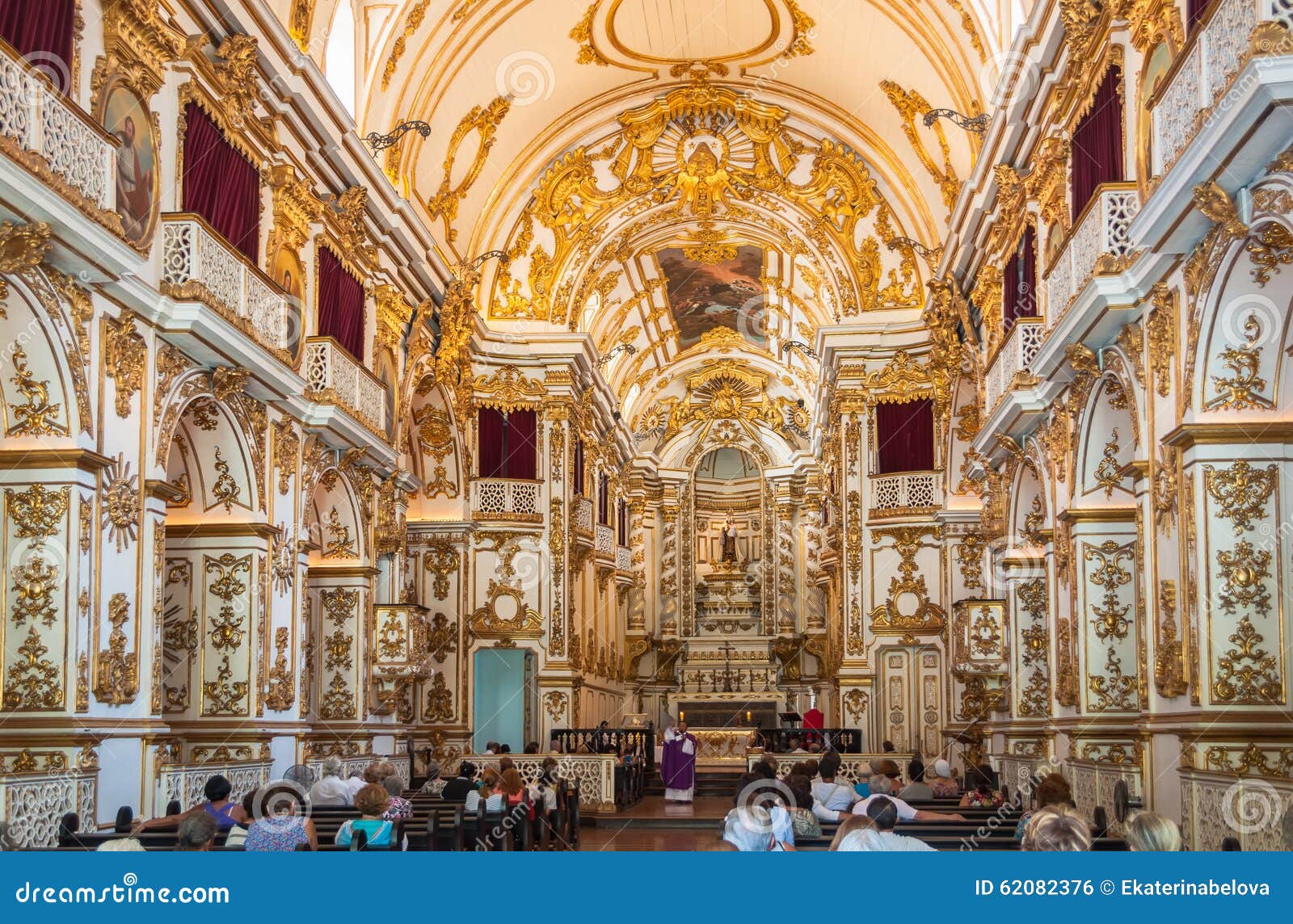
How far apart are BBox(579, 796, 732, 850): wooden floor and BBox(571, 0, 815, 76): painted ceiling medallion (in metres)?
13.2

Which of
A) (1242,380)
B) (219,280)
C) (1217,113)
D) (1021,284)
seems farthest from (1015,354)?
(219,280)

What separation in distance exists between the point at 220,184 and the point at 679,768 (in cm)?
1302

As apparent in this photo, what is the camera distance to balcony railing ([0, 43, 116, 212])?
9.93m

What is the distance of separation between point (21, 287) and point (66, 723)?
11.3 ft

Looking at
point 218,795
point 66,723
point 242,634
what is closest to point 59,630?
point 66,723

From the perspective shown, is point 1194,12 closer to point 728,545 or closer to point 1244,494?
point 1244,494

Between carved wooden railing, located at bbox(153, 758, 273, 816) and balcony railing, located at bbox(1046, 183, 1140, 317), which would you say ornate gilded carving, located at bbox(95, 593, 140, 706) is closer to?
carved wooden railing, located at bbox(153, 758, 273, 816)

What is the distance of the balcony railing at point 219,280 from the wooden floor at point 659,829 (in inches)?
283

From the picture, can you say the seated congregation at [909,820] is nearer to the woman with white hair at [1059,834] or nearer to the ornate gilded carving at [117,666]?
the woman with white hair at [1059,834]

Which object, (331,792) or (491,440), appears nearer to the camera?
(331,792)

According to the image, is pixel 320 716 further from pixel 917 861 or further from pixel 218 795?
pixel 917 861

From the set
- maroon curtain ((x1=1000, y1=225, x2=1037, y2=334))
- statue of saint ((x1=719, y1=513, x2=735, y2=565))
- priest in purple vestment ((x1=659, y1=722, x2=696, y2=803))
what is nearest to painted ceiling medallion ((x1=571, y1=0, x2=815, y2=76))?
maroon curtain ((x1=1000, y1=225, x2=1037, y2=334))

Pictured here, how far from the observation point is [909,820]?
38.7ft

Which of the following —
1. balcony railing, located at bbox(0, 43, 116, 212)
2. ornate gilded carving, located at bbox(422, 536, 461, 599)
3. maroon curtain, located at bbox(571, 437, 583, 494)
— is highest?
balcony railing, located at bbox(0, 43, 116, 212)
